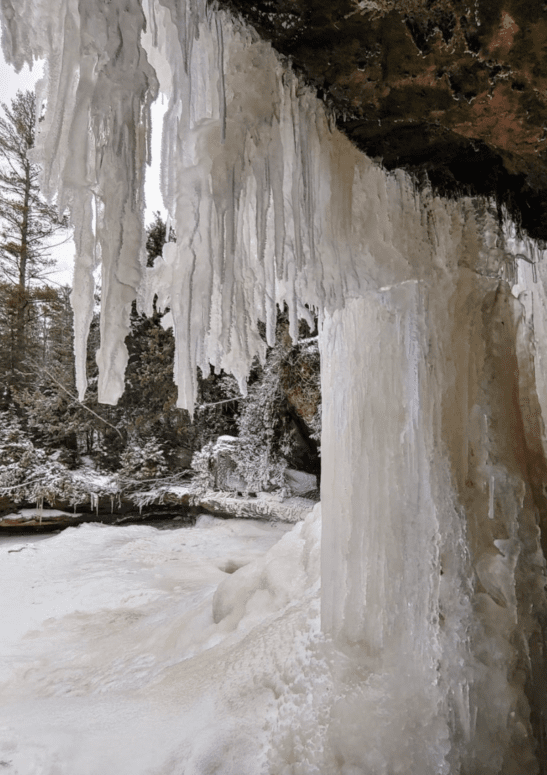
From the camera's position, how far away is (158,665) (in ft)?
8.91

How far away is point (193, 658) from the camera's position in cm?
258

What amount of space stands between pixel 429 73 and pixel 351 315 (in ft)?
3.39

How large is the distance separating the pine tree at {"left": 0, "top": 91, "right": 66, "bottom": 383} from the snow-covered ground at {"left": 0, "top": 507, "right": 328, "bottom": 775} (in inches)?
187

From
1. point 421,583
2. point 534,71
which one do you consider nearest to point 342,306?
point 534,71

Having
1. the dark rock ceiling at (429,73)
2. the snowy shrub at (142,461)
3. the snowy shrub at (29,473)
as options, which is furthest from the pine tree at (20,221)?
the dark rock ceiling at (429,73)

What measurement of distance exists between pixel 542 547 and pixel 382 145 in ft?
5.83

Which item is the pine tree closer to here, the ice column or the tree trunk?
the tree trunk

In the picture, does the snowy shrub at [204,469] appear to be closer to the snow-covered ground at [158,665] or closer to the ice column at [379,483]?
the snow-covered ground at [158,665]

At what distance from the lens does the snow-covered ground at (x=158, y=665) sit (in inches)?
70.9

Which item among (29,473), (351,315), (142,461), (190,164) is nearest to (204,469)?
(142,461)

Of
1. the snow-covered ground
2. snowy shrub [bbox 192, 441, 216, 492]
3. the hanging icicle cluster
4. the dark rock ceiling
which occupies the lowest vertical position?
the snow-covered ground

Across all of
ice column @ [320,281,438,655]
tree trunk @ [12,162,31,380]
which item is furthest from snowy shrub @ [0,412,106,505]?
ice column @ [320,281,438,655]

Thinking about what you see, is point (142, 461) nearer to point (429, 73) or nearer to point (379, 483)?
point (379, 483)

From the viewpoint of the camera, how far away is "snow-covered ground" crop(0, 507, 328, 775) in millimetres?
1800
